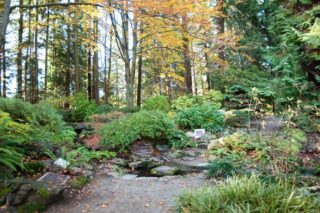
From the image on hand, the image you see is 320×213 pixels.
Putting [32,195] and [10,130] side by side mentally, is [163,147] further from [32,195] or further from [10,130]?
[32,195]

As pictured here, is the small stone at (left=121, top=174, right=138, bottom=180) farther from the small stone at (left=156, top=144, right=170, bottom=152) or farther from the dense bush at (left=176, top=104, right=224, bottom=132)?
the dense bush at (left=176, top=104, right=224, bottom=132)

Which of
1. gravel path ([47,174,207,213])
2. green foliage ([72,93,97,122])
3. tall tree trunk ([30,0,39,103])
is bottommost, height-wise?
gravel path ([47,174,207,213])

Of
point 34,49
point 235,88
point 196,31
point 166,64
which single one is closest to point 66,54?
point 34,49

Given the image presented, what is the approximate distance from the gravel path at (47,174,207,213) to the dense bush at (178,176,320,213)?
1.62 ft

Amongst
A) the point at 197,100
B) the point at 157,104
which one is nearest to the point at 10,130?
the point at 157,104

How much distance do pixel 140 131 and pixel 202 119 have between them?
7.49 feet

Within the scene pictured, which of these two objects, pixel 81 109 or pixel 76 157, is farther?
pixel 81 109

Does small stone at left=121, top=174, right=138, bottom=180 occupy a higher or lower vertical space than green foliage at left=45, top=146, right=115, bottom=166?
lower

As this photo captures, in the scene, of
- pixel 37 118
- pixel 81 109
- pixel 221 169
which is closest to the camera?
pixel 221 169

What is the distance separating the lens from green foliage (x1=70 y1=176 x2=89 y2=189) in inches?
184

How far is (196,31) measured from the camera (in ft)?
39.0

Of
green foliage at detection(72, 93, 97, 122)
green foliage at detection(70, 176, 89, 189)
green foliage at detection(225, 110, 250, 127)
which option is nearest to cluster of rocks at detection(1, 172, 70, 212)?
green foliage at detection(70, 176, 89, 189)

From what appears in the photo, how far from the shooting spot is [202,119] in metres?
8.88

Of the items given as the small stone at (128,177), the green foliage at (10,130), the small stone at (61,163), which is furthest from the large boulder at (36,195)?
the small stone at (128,177)
